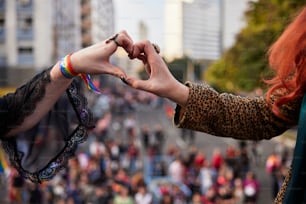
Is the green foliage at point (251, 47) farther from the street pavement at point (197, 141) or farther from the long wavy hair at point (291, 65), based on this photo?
the long wavy hair at point (291, 65)

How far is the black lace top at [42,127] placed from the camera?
0.67 meters

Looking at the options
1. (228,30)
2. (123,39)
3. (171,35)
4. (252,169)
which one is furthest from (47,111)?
(252,169)

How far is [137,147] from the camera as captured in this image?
4.12 meters

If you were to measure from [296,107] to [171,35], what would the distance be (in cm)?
150

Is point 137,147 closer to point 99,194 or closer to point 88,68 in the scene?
point 99,194

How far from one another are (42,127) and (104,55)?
0.23 meters

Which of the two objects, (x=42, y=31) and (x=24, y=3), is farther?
(x=42, y=31)

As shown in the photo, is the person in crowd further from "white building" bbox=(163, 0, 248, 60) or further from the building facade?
"white building" bbox=(163, 0, 248, 60)

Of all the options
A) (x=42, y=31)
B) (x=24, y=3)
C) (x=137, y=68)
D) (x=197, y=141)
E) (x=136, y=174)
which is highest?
(x=24, y=3)

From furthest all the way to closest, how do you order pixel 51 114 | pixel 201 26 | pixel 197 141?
pixel 197 141
pixel 201 26
pixel 51 114

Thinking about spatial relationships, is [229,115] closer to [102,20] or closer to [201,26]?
[102,20]

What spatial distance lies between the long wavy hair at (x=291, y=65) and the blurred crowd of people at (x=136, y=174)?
1765 mm

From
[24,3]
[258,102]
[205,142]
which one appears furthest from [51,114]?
[205,142]

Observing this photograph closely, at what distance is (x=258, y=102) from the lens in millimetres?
632
